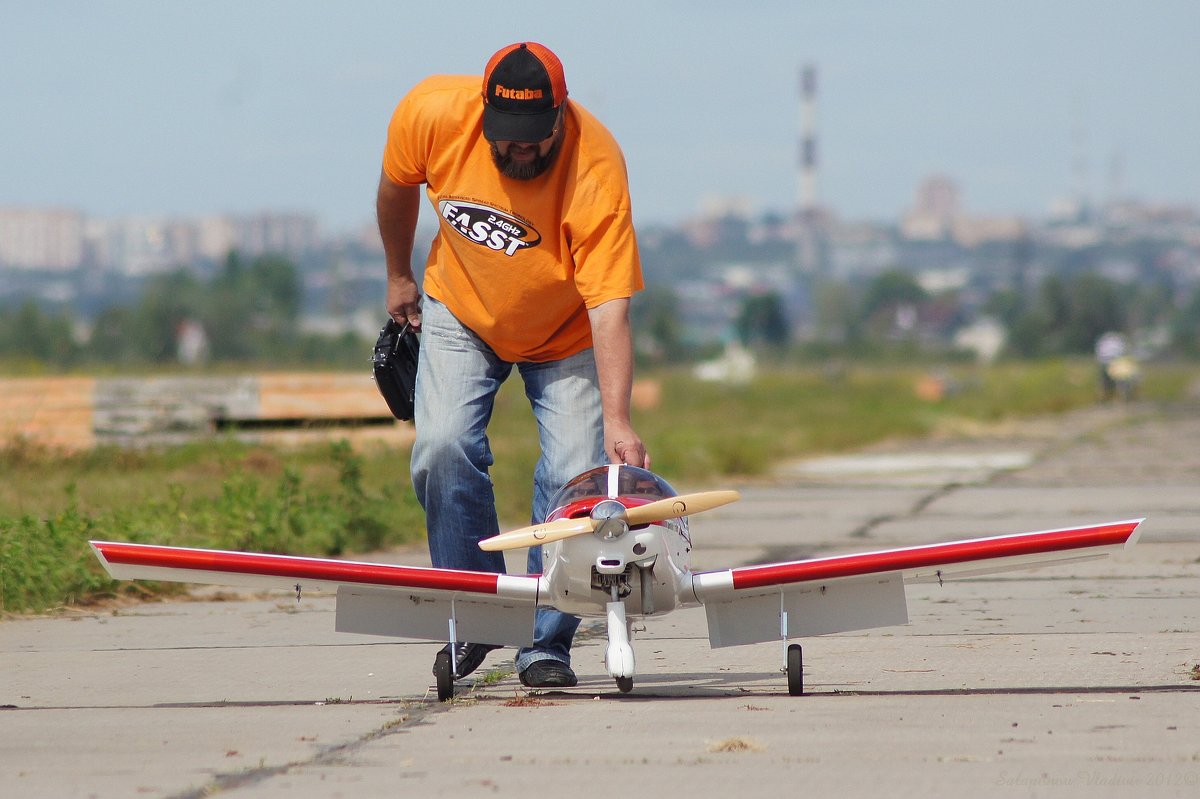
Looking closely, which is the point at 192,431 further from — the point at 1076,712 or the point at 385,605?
the point at 1076,712

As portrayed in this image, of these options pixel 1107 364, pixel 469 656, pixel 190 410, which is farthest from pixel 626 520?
pixel 1107 364

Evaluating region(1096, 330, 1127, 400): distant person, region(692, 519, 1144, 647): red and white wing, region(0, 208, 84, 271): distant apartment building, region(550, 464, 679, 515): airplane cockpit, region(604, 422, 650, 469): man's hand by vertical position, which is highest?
region(0, 208, 84, 271): distant apartment building

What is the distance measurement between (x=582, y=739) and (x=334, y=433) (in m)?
10.4

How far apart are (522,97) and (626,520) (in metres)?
1.18

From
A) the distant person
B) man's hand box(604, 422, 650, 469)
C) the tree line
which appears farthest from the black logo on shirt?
the distant person

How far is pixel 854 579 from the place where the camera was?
430cm

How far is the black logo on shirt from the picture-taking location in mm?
4395

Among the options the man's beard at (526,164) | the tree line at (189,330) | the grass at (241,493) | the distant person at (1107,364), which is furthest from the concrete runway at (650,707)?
the distant person at (1107,364)

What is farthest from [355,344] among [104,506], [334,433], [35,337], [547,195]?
[547,195]

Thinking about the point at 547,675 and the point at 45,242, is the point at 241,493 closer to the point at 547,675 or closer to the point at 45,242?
the point at 547,675

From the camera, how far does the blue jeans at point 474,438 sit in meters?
4.53

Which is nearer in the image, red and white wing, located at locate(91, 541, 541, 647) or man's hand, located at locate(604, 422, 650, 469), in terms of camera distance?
red and white wing, located at locate(91, 541, 541, 647)

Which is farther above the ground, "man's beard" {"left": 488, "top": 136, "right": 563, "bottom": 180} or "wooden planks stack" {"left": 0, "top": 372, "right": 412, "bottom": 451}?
"man's beard" {"left": 488, "top": 136, "right": 563, "bottom": 180}

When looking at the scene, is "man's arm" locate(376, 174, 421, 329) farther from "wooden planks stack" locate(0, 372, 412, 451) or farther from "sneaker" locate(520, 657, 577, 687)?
"wooden planks stack" locate(0, 372, 412, 451)
